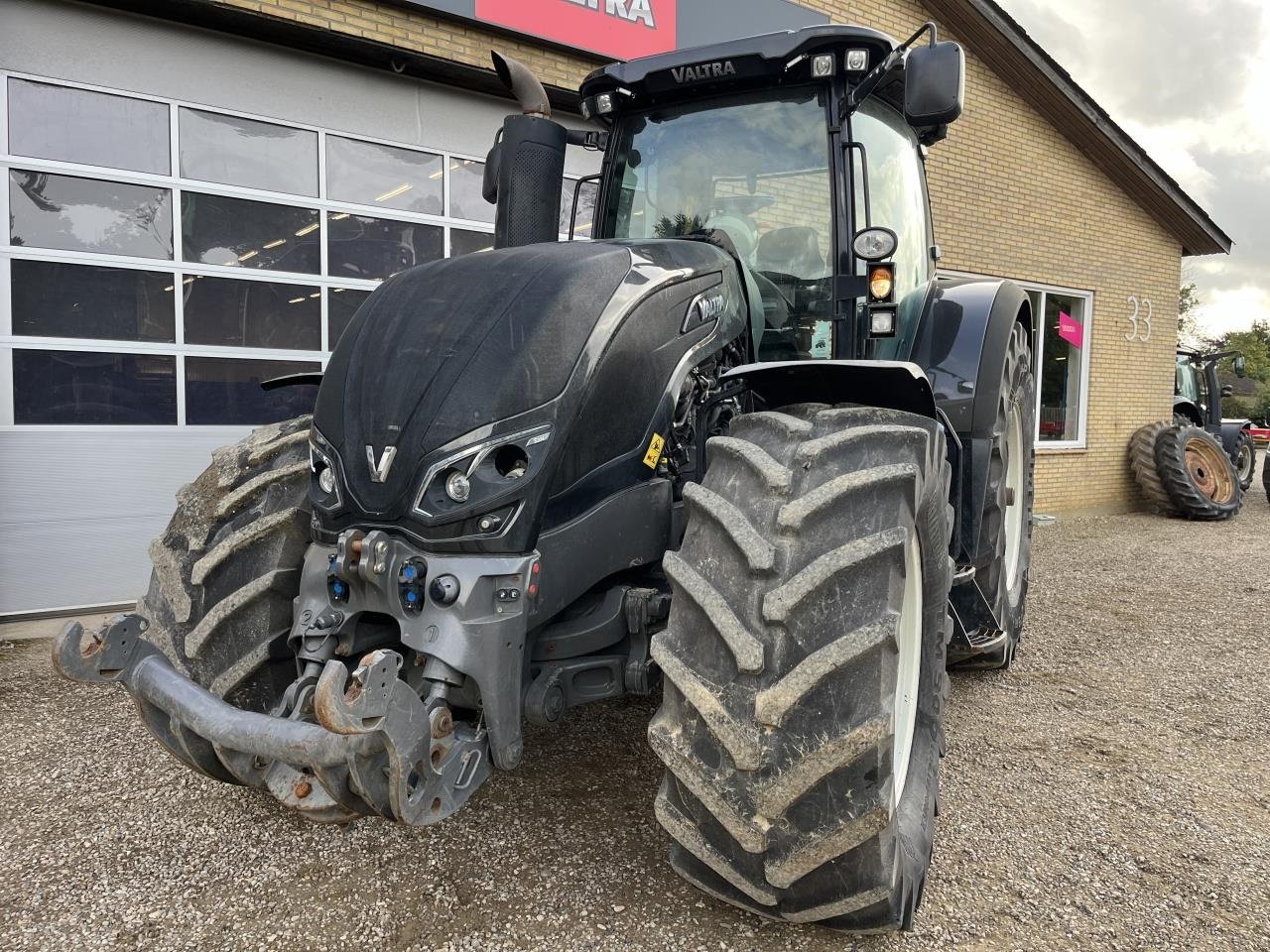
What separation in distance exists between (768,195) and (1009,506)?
217 centimetres

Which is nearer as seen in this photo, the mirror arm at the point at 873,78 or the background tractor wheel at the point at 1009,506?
the mirror arm at the point at 873,78

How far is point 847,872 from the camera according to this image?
179 centimetres

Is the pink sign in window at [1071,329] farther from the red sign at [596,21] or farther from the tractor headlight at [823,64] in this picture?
the tractor headlight at [823,64]

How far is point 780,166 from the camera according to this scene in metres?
3.01

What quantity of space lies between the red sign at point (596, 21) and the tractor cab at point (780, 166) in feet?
11.7

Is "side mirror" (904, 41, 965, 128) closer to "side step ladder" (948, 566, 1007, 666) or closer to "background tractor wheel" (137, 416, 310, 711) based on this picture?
"side step ladder" (948, 566, 1007, 666)

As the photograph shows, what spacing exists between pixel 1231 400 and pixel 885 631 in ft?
135

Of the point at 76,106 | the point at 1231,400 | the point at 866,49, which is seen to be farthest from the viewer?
the point at 1231,400

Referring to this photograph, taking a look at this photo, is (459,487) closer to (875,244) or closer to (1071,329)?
(875,244)

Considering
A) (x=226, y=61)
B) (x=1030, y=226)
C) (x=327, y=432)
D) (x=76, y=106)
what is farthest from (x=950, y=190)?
(x=327, y=432)

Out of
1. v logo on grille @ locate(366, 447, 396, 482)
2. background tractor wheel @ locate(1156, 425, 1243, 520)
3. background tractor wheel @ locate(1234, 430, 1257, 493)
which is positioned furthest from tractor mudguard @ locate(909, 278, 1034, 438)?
background tractor wheel @ locate(1234, 430, 1257, 493)

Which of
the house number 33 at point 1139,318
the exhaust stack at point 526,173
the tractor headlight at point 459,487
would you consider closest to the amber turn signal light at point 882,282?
the exhaust stack at point 526,173

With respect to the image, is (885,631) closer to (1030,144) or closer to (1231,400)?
(1030,144)

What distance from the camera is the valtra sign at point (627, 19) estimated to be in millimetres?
6098
